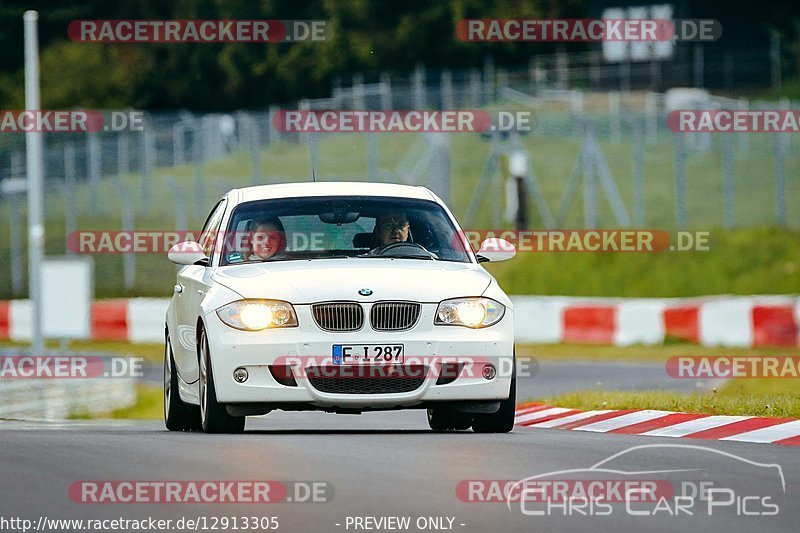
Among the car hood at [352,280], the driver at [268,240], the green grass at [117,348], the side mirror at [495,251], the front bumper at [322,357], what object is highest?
the driver at [268,240]

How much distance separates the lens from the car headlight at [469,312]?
38.9 feet

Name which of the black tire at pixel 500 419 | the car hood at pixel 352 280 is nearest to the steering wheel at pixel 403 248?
the car hood at pixel 352 280

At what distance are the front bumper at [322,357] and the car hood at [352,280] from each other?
118mm

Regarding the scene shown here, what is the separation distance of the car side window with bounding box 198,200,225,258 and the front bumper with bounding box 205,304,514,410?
1458 millimetres

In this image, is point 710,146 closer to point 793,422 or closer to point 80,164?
point 80,164

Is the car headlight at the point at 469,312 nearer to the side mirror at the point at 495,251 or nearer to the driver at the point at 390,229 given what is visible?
the side mirror at the point at 495,251

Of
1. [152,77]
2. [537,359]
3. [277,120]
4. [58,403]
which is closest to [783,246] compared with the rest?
[537,359]

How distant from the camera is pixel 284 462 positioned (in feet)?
33.2

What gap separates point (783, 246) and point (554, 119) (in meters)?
16.6

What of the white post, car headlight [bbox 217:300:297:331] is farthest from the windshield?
the white post

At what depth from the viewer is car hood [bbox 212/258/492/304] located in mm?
11797

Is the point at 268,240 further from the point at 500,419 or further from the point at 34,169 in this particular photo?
the point at 34,169

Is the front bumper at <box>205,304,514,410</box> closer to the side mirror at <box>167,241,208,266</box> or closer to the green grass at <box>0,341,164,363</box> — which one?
the side mirror at <box>167,241,208,266</box>

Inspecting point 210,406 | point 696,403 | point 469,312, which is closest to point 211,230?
point 210,406
